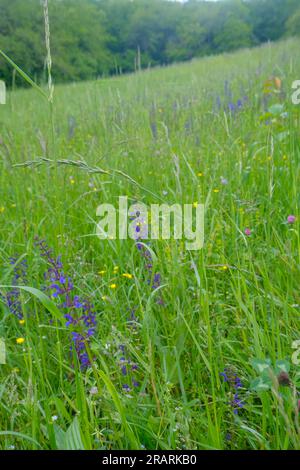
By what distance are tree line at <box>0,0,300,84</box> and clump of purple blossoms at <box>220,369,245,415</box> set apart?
8031 millimetres

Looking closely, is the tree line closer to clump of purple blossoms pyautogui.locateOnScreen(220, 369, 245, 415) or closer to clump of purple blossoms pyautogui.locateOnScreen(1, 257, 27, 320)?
clump of purple blossoms pyautogui.locateOnScreen(1, 257, 27, 320)

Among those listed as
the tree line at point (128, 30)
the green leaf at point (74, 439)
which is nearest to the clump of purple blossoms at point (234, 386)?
the green leaf at point (74, 439)

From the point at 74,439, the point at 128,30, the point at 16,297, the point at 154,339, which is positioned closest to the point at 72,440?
the point at 74,439

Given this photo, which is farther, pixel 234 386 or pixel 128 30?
pixel 128 30

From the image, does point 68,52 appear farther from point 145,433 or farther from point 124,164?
point 145,433

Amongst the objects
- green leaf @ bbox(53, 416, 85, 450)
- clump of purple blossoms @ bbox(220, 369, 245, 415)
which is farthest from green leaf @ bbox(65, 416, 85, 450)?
clump of purple blossoms @ bbox(220, 369, 245, 415)

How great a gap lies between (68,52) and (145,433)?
14.0m

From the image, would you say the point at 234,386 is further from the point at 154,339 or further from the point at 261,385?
the point at 154,339

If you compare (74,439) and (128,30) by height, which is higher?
(128,30)

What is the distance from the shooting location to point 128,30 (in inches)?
524

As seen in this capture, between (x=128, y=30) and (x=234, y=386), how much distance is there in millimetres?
14096

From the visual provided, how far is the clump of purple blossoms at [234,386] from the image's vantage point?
34.3 inches

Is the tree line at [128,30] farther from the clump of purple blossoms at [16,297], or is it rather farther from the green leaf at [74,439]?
the green leaf at [74,439]

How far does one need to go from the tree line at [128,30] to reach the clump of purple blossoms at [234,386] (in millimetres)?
8031
